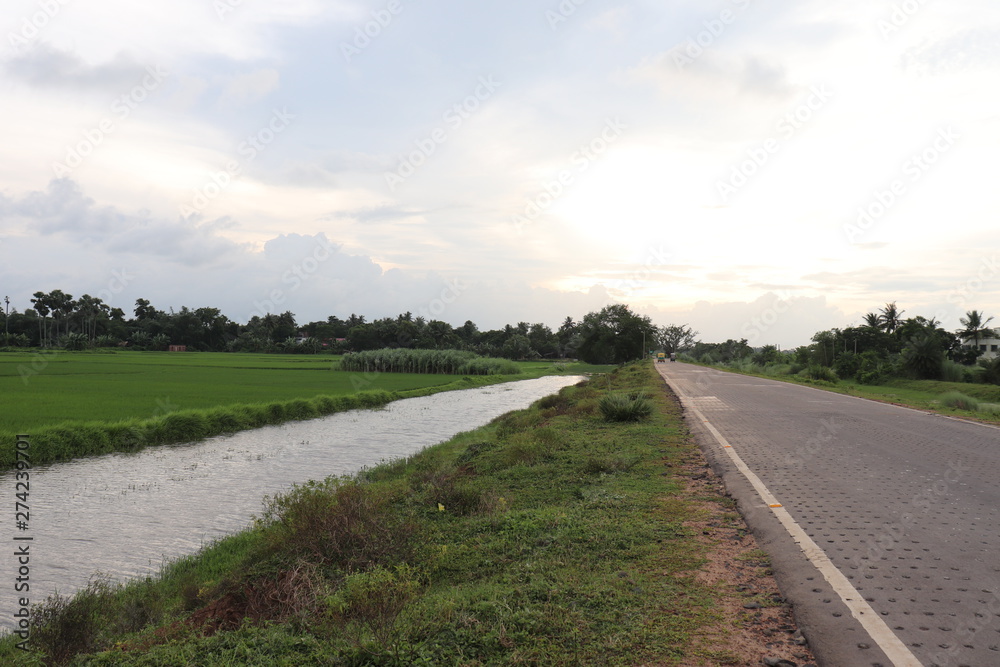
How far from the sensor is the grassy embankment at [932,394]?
19.5m

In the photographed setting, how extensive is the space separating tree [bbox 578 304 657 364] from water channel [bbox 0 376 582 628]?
3087 inches

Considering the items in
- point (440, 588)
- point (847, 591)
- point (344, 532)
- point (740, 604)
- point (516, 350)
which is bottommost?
point (440, 588)

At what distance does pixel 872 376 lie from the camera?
48.2 m

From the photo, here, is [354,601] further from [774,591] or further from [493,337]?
[493,337]

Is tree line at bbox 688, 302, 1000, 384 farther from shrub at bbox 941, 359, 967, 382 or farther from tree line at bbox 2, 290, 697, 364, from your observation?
tree line at bbox 2, 290, 697, 364

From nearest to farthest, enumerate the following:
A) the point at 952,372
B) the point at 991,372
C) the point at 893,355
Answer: the point at 991,372 → the point at 952,372 → the point at 893,355

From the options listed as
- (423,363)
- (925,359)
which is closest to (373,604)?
(925,359)

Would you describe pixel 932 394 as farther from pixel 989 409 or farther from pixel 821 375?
pixel 989 409

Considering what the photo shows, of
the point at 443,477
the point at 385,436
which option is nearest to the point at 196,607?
the point at 443,477

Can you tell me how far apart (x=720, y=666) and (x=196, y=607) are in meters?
5.54

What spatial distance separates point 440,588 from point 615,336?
9691 cm

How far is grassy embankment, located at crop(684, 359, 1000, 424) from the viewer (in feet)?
63.9

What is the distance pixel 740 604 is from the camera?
4.12m

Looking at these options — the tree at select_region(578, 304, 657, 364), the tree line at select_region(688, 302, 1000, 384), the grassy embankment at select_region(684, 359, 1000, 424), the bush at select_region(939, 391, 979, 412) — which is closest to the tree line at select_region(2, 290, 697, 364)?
the tree at select_region(578, 304, 657, 364)
